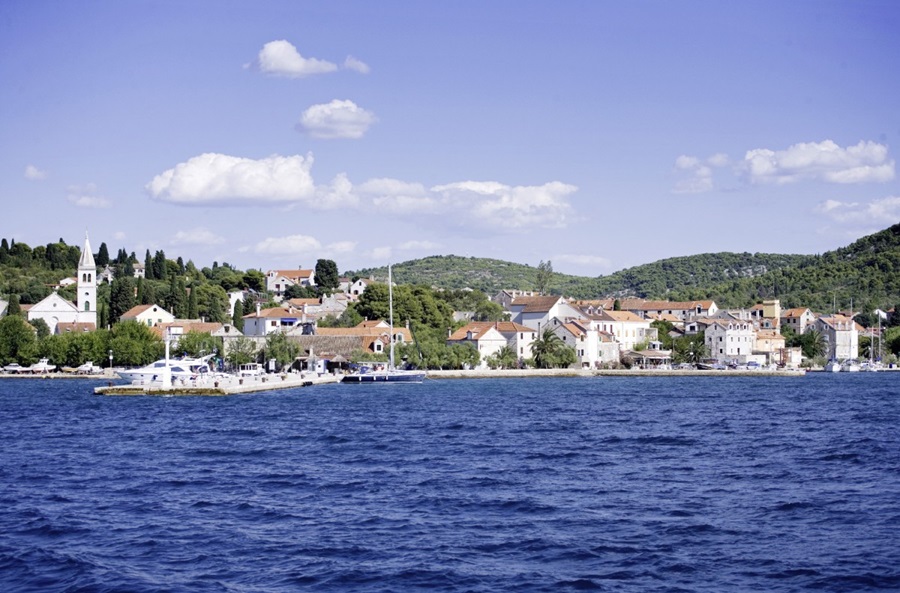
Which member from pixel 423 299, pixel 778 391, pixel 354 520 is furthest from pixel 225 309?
pixel 354 520

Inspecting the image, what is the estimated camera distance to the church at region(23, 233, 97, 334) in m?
88.4

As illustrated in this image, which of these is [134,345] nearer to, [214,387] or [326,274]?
[214,387]

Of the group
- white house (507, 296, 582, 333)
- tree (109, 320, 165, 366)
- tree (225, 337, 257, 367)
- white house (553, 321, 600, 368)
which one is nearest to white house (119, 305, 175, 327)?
tree (109, 320, 165, 366)

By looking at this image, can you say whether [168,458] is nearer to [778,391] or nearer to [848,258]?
[778,391]

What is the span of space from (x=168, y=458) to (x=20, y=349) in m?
55.3

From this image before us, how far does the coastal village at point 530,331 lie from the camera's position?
263 ft

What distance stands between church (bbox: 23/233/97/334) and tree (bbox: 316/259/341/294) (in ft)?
129

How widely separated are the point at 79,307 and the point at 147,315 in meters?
6.50

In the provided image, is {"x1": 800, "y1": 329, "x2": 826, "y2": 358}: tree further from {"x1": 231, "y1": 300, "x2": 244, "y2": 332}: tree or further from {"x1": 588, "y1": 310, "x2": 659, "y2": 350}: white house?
{"x1": 231, "y1": 300, "x2": 244, "y2": 332}: tree

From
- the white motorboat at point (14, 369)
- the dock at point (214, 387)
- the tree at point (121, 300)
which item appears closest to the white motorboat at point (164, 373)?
the dock at point (214, 387)

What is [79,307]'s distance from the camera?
3561 inches

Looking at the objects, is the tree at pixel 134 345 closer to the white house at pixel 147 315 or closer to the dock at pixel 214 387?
the white house at pixel 147 315

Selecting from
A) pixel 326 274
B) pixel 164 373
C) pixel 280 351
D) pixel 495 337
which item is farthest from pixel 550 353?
pixel 326 274

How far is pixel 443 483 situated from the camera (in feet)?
69.9
